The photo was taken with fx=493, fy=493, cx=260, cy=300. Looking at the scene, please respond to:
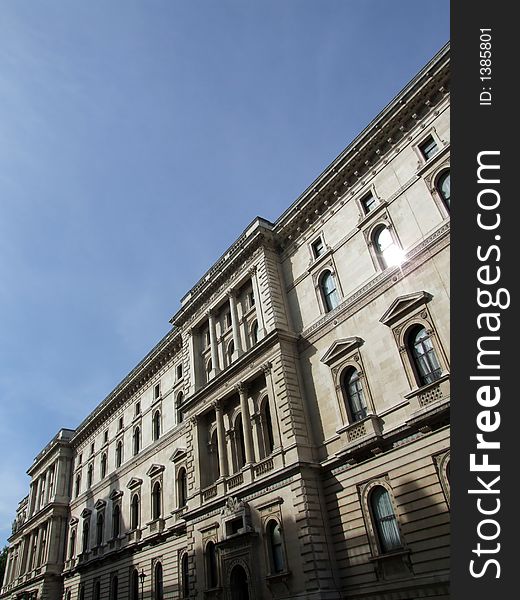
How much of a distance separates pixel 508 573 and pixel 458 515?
2.95 ft

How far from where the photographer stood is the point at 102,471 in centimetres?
4331

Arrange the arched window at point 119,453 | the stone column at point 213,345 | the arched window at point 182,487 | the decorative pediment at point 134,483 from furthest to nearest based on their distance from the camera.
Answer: the arched window at point 119,453, the decorative pediment at point 134,483, the arched window at point 182,487, the stone column at point 213,345

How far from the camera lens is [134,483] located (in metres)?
36.2

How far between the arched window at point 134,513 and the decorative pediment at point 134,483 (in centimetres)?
69

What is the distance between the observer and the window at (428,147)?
69.1 feet

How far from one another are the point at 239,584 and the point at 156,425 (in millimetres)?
16323

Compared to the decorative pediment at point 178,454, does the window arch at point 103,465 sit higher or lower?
higher

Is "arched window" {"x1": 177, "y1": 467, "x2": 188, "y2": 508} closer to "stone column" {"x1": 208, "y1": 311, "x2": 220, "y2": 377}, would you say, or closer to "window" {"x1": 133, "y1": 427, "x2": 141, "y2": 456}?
"stone column" {"x1": 208, "y1": 311, "x2": 220, "y2": 377}

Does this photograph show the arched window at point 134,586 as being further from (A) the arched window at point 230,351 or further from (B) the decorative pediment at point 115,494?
(A) the arched window at point 230,351

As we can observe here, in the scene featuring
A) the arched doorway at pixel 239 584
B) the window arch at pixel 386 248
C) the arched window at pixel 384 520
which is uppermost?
the window arch at pixel 386 248

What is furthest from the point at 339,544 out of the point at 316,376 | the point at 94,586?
the point at 94,586

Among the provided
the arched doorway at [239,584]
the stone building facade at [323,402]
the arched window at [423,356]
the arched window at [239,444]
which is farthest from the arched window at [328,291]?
the arched doorway at [239,584]

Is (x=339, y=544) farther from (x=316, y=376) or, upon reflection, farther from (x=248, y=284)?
(x=248, y=284)

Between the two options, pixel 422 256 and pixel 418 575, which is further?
pixel 422 256
